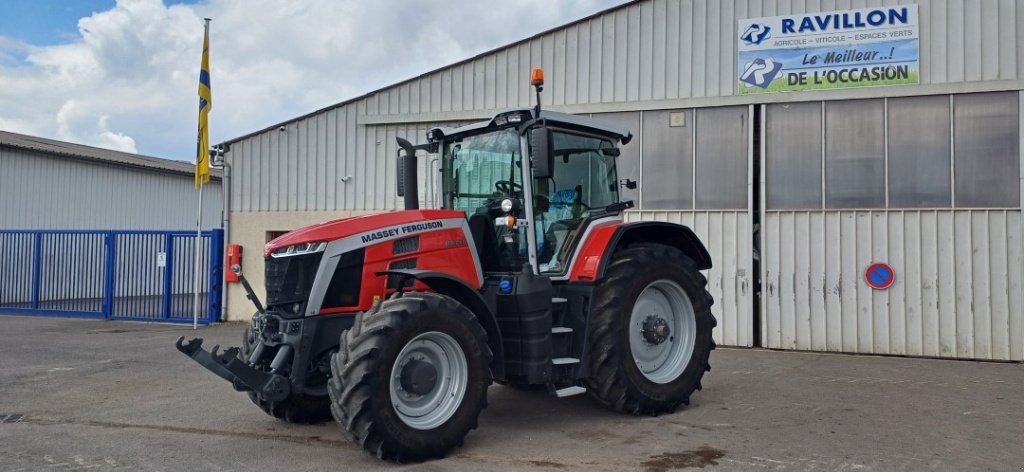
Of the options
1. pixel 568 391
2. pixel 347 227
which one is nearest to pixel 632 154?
pixel 568 391

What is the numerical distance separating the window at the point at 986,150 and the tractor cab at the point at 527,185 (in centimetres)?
595

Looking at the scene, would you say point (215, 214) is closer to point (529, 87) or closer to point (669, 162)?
point (529, 87)

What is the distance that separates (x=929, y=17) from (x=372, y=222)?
28.9 feet

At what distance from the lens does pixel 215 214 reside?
2656 centimetres

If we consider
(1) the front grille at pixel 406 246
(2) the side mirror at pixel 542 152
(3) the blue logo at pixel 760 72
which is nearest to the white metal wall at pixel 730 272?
(3) the blue logo at pixel 760 72

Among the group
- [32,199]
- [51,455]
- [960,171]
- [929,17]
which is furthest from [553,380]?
[32,199]

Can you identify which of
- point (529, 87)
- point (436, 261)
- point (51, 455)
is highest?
point (529, 87)

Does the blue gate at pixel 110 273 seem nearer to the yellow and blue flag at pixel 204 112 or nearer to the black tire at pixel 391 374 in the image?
the yellow and blue flag at pixel 204 112

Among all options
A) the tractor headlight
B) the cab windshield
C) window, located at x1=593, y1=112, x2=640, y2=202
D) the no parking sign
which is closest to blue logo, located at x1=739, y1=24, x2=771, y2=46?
window, located at x1=593, y1=112, x2=640, y2=202

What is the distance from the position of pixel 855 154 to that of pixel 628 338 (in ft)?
20.5

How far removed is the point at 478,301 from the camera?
564 centimetres

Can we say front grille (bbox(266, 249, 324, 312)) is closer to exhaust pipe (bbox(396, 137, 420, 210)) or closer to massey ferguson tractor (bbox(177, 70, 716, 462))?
massey ferguson tractor (bbox(177, 70, 716, 462))

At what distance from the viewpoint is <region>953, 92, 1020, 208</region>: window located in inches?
405

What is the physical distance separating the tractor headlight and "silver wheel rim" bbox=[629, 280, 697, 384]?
107 inches
